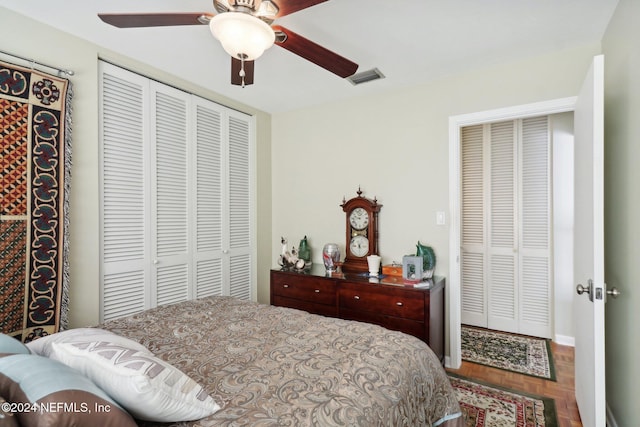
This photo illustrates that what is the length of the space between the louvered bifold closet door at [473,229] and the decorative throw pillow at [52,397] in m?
3.82

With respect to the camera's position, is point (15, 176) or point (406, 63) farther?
point (406, 63)

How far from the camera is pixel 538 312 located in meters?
3.52

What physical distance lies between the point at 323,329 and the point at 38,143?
6.98 ft

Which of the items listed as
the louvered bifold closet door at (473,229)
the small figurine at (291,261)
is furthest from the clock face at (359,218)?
the louvered bifold closet door at (473,229)

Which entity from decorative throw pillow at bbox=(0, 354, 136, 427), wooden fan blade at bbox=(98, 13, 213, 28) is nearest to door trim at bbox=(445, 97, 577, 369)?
wooden fan blade at bbox=(98, 13, 213, 28)

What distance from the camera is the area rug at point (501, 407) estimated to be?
82.7 inches

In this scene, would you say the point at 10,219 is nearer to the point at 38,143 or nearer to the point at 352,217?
the point at 38,143

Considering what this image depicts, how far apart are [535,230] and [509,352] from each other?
1.32m

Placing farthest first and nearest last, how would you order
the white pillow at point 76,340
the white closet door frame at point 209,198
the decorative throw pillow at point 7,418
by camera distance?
the white closet door frame at point 209,198 < the white pillow at point 76,340 < the decorative throw pillow at point 7,418

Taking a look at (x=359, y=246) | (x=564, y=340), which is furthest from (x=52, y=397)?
(x=564, y=340)

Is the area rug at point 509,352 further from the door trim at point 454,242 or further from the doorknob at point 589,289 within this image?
the doorknob at point 589,289

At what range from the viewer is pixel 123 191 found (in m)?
2.59

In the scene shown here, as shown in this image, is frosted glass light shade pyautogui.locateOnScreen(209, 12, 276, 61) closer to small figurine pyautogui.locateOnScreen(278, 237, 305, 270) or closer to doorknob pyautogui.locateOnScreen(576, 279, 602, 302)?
doorknob pyautogui.locateOnScreen(576, 279, 602, 302)

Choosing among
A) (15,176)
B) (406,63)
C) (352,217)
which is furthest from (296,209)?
(15,176)
